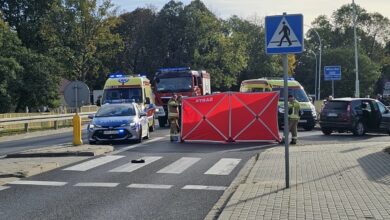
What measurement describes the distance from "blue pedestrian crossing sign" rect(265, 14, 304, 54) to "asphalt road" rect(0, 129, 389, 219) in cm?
265

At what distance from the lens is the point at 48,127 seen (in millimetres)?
34812

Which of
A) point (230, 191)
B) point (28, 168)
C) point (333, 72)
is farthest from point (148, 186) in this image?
point (333, 72)

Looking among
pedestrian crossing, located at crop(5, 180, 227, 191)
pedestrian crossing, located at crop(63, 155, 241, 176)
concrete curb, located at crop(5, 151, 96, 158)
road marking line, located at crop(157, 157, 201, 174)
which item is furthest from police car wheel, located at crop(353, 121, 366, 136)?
pedestrian crossing, located at crop(5, 180, 227, 191)

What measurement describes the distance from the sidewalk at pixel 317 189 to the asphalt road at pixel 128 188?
0.64 meters

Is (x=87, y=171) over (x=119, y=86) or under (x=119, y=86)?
under

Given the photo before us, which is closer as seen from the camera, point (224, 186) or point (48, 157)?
point (224, 186)

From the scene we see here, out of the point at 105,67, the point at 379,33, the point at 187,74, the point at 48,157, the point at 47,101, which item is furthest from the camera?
the point at 379,33

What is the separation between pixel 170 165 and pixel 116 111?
7533mm

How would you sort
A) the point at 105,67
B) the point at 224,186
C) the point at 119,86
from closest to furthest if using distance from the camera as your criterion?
1. the point at 224,186
2. the point at 119,86
3. the point at 105,67

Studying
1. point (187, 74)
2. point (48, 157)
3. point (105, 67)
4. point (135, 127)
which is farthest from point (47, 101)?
point (48, 157)

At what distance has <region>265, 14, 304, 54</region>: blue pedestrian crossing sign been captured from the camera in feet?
31.2

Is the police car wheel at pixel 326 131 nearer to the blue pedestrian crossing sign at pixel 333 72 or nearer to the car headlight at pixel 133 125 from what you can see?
the car headlight at pixel 133 125

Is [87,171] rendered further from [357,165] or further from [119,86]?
[119,86]

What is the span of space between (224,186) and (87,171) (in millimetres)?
3457
